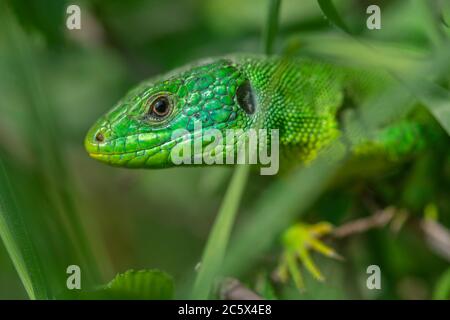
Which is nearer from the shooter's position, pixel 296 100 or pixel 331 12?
pixel 331 12

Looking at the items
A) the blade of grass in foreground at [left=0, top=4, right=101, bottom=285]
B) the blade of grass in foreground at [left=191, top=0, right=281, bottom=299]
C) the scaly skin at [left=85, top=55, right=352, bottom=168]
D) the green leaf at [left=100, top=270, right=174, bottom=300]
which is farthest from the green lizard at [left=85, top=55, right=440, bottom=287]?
the green leaf at [left=100, top=270, right=174, bottom=300]

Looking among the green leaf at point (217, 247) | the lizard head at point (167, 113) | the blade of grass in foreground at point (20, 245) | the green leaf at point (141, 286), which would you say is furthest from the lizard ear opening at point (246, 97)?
the blade of grass in foreground at point (20, 245)

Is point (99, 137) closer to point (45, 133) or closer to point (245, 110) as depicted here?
point (45, 133)

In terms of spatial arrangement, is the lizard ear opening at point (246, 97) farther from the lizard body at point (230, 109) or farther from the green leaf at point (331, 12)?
the green leaf at point (331, 12)

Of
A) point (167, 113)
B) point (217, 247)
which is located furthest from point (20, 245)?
point (167, 113)

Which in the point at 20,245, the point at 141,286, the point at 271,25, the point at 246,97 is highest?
the point at 271,25

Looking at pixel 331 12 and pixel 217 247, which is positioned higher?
pixel 331 12

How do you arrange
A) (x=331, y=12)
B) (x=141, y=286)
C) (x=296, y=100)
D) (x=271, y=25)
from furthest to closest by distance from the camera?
1. (x=296, y=100)
2. (x=271, y=25)
3. (x=331, y=12)
4. (x=141, y=286)
